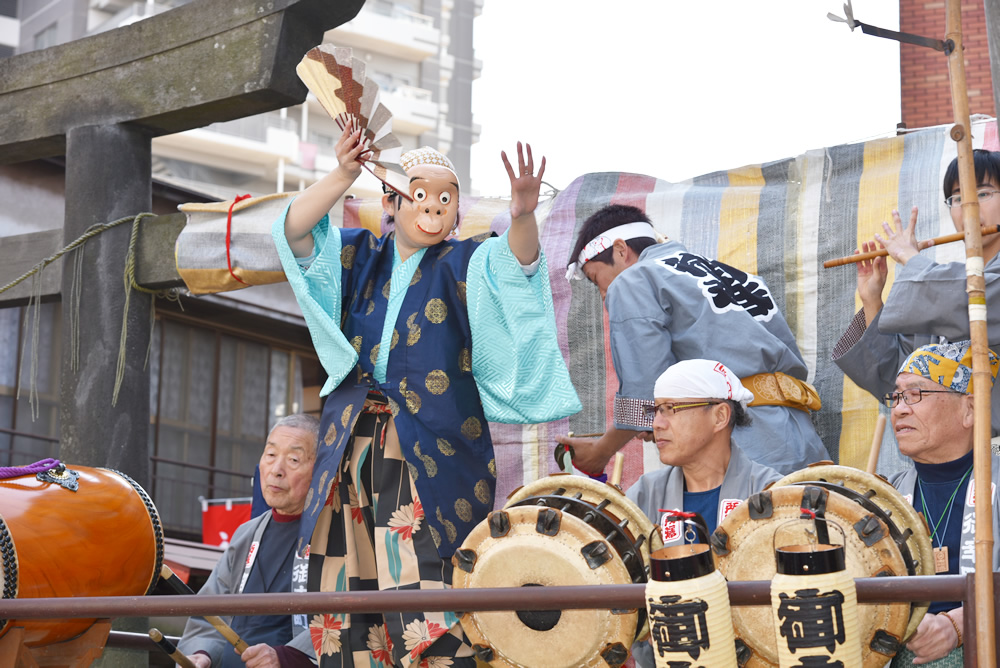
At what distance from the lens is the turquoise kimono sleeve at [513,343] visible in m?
3.34

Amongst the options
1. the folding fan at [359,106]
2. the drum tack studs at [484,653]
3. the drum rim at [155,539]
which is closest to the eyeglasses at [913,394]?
the drum tack studs at [484,653]

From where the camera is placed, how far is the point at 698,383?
3438 millimetres

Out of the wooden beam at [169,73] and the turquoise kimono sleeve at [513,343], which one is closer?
the turquoise kimono sleeve at [513,343]

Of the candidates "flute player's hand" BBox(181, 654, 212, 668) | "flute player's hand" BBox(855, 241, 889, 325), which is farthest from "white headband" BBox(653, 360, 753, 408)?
"flute player's hand" BBox(181, 654, 212, 668)

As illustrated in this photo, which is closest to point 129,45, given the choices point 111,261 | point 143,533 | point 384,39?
point 111,261

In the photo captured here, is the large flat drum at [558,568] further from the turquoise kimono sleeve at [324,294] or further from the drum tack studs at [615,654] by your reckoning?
the turquoise kimono sleeve at [324,294]

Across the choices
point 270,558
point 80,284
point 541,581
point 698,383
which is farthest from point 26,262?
point 541,581

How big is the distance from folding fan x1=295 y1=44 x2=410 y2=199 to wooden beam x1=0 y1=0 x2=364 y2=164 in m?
0.96

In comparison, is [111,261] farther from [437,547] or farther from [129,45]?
[437,547]

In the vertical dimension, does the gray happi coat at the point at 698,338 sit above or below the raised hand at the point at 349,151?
below

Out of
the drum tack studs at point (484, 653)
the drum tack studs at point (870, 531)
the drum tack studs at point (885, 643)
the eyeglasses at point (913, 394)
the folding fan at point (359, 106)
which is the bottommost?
the drum tack studs at point (484, 653)

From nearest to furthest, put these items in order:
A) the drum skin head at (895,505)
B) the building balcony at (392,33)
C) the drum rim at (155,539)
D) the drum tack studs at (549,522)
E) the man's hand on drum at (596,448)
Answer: the drum skin head at (895,505)
the drum tack studs at (549,522)
the drum rim at (155,539)
the man's hand on drum at (596,448)
the building balcony at (392,33)

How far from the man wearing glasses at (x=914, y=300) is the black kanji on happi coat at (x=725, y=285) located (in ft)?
1.33

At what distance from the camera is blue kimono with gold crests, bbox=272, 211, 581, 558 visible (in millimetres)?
3262
